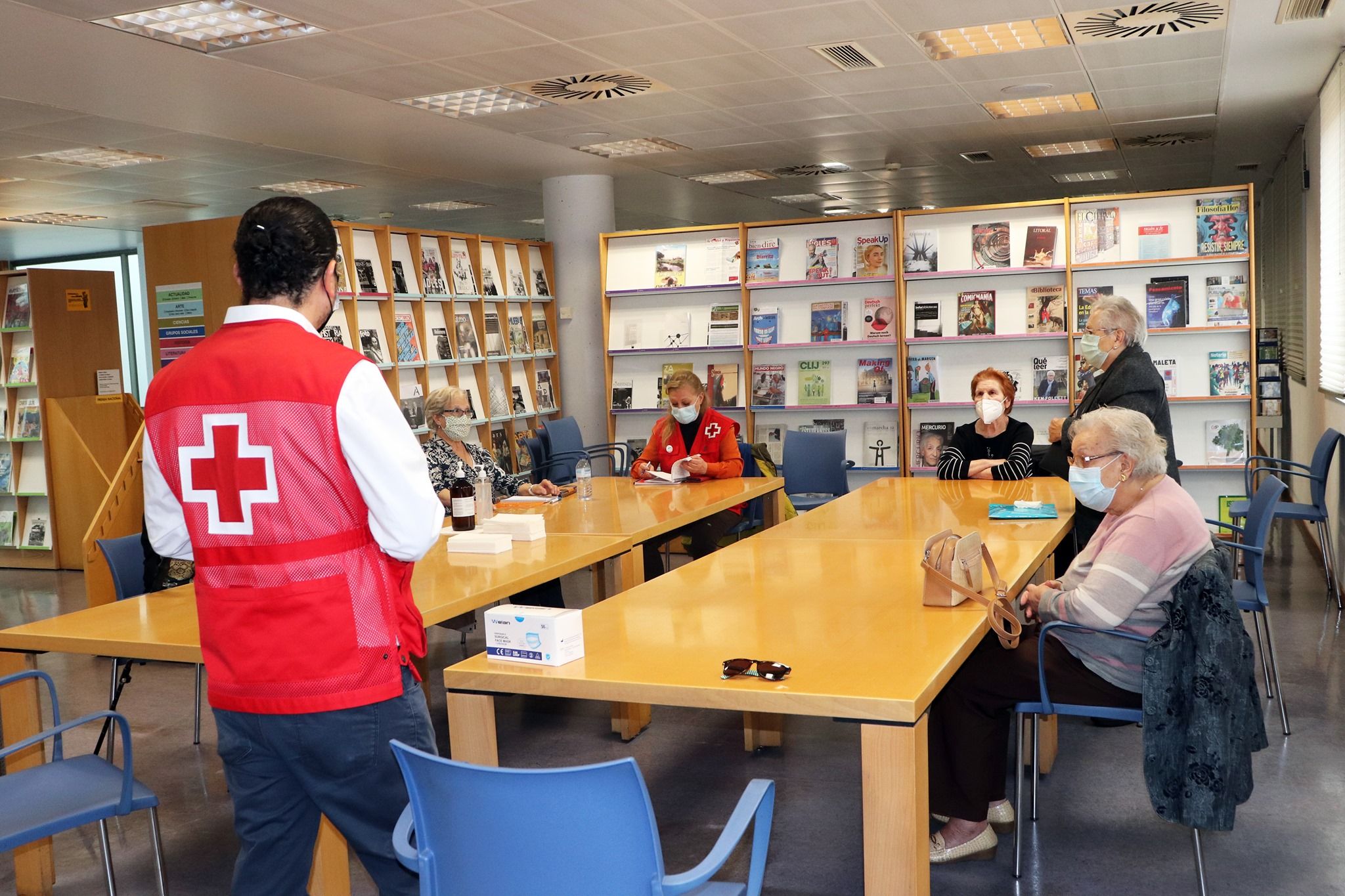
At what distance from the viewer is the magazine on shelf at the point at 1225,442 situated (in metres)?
7.40

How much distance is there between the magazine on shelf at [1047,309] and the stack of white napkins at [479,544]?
5228 mm

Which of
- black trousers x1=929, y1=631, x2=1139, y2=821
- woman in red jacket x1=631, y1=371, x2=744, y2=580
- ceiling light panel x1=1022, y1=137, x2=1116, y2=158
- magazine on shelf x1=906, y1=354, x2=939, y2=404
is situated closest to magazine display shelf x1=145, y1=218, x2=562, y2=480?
woman in red jacket x1=631, y1=371, x2=744, y2=580

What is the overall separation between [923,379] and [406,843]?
6.93m

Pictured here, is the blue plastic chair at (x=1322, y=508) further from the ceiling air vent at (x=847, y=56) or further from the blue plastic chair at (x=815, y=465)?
the ceiling air vent at (x=847, y=56)

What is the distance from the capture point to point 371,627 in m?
2.00

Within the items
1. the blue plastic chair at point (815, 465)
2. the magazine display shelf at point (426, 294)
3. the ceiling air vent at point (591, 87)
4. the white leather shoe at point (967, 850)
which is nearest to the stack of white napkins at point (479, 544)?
the white leather shoe at point (967, 850)

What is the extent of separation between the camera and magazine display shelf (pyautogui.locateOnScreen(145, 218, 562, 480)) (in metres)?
7.33

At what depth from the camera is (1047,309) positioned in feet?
26.0

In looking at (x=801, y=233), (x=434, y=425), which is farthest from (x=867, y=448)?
(x=434, y=425)

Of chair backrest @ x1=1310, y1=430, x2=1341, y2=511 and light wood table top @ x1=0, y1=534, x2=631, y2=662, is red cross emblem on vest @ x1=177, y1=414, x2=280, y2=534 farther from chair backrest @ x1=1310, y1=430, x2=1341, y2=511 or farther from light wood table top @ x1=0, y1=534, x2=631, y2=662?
chair backrest @ x1=1310, y1=430, x2=1341, y2=511

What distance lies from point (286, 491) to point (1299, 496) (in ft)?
28.9

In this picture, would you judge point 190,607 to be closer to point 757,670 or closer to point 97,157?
point 757,670

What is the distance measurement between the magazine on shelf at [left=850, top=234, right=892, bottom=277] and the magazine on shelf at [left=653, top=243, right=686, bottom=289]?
141 centimetres

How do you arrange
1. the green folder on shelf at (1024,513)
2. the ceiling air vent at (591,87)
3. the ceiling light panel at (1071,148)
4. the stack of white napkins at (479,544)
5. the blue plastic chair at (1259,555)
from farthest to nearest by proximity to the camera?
the ceiling light panel at (1071,148) → the ceiling air vent at (591,87) → the green folder on shelf at (1024,513) → the blue plastic chair at (1259,555) → the stack of white napkins at (479,544)
